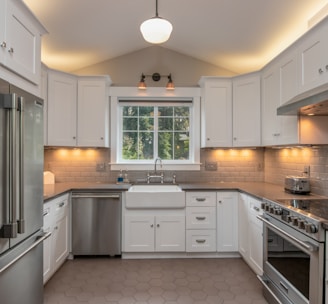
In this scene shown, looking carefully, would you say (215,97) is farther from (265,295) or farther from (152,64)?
(265,295)

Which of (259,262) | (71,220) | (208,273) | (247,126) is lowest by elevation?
(208,273)

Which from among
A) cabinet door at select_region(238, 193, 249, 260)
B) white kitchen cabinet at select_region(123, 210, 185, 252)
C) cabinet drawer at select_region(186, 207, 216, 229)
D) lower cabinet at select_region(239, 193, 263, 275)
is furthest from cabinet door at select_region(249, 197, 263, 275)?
white kitchen cabinet at select_region(123, 210, 185, 252)

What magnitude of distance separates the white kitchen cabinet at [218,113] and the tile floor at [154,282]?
1519 millimetres

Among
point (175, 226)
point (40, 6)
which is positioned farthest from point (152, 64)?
point (175, 226)

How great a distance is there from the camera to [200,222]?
3273 millimetres

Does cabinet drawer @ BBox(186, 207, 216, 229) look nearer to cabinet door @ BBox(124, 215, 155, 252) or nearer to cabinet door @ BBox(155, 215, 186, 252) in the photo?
cabinet door @ BBox(155, 215, 186, 252)

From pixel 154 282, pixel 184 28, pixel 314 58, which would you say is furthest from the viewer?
pixel 184 28

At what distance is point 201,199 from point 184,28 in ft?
6.83

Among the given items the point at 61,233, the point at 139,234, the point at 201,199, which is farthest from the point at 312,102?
the point at 61,233

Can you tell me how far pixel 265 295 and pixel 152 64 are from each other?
3203mm

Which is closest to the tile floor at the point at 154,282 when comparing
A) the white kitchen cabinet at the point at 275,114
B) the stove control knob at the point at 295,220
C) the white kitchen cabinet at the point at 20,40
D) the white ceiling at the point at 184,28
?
the stove control knob at the point at 295,220

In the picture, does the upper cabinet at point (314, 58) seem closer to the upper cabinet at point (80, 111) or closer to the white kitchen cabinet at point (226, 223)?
the white kitchen cabinet at point (226, 223)

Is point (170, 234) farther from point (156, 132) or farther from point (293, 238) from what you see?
point (293, 238)

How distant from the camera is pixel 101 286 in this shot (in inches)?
103
